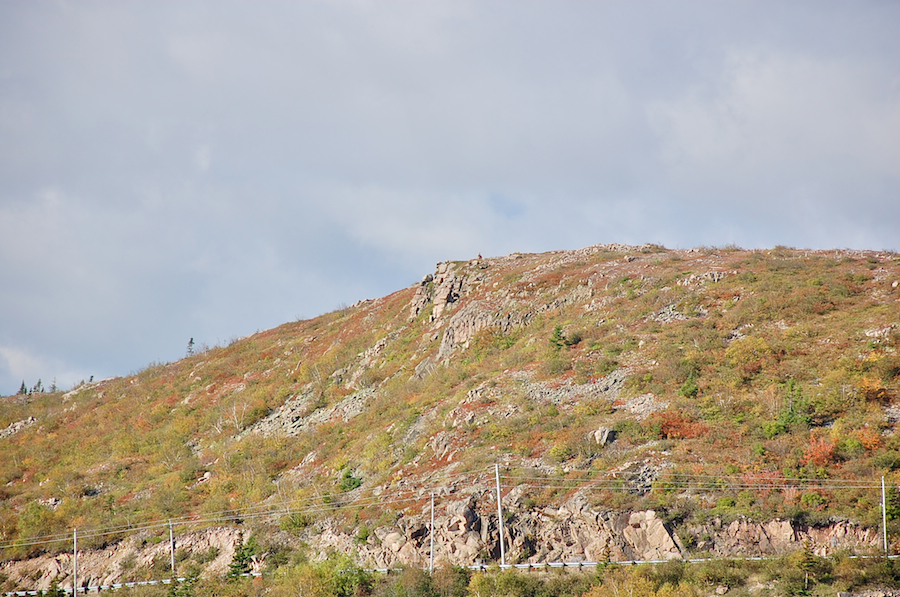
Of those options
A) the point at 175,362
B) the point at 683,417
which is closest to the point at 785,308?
the point at 683,417

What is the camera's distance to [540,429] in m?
39.2

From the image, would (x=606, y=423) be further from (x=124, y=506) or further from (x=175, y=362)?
(x=175, y=362)

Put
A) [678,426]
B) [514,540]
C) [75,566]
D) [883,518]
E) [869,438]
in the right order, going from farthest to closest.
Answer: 1. [75,566]
2. [678,426]
3. [514,540]
4. [869,438]
5. [883,518]

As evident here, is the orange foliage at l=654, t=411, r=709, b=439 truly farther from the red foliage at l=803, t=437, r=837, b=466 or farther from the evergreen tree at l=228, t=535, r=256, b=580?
the evergreen tree at l=228, t=535, r=256, b=580

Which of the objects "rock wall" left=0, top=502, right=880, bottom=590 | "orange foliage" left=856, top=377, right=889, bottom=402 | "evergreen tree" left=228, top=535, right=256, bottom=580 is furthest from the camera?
"evergreen tree" left=228, top=535, right=256, bottom=580

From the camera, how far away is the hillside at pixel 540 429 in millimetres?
30703

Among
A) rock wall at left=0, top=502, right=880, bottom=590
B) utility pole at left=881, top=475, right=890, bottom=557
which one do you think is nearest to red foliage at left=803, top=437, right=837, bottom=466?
utility pole at left=881, top=475, right=890, bottom=557

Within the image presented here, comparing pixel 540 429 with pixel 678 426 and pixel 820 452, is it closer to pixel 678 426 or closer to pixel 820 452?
pixel 678 426

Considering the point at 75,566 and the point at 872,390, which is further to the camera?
the point at 75,566

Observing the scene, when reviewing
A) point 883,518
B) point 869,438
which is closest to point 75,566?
point 883,518

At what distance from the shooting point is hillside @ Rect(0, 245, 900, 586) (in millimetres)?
30703

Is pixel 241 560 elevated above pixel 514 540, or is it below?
below

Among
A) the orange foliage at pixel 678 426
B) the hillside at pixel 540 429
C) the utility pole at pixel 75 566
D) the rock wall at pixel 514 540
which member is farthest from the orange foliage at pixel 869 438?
the utility pole at pixel 75 566

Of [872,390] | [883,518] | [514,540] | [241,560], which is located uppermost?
[872,390]
